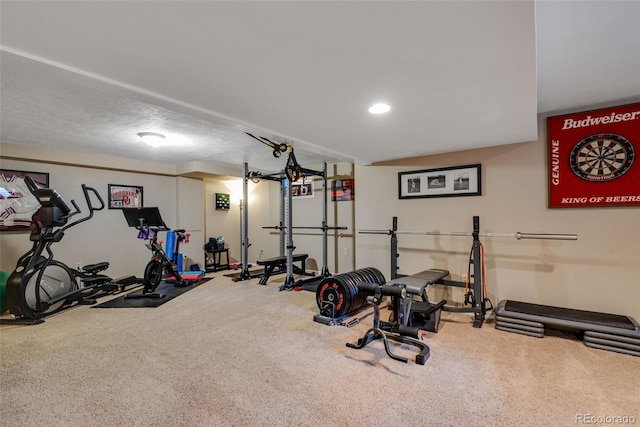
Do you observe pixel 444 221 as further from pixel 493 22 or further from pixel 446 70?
pixel 493 22

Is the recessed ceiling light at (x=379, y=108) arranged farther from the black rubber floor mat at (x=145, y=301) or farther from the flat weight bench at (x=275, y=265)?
the black rubber floor mat at (x=145, y=301)

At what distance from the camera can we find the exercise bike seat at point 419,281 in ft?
8.73

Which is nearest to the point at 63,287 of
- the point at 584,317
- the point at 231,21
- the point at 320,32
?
the point at 231,21

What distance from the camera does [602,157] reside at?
2893 millimetres

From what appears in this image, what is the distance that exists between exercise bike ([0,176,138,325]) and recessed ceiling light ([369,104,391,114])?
3.86 m

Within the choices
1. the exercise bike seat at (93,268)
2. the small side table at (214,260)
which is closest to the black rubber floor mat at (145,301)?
the exercise bike seat at (93,268)

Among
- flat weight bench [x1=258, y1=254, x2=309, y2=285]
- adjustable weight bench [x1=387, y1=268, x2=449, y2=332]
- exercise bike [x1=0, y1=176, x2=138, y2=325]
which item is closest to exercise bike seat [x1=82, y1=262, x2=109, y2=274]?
exercise bike [x1=0, y1=176, x2=138, y2=325]

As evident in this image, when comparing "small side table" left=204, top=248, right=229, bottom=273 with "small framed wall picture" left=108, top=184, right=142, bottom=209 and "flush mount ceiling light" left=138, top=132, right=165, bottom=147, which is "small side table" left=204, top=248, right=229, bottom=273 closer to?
"small framed wall picture" left=108, top=184, right=142, bottom=209

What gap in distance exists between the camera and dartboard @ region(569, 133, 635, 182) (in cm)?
280

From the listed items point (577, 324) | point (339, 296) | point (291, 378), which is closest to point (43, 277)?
point (291, 378)

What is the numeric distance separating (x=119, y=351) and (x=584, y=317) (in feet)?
13.9

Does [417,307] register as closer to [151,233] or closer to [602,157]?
[602,157]

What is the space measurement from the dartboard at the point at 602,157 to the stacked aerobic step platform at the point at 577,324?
1.35 meters

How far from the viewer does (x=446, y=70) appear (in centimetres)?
180
